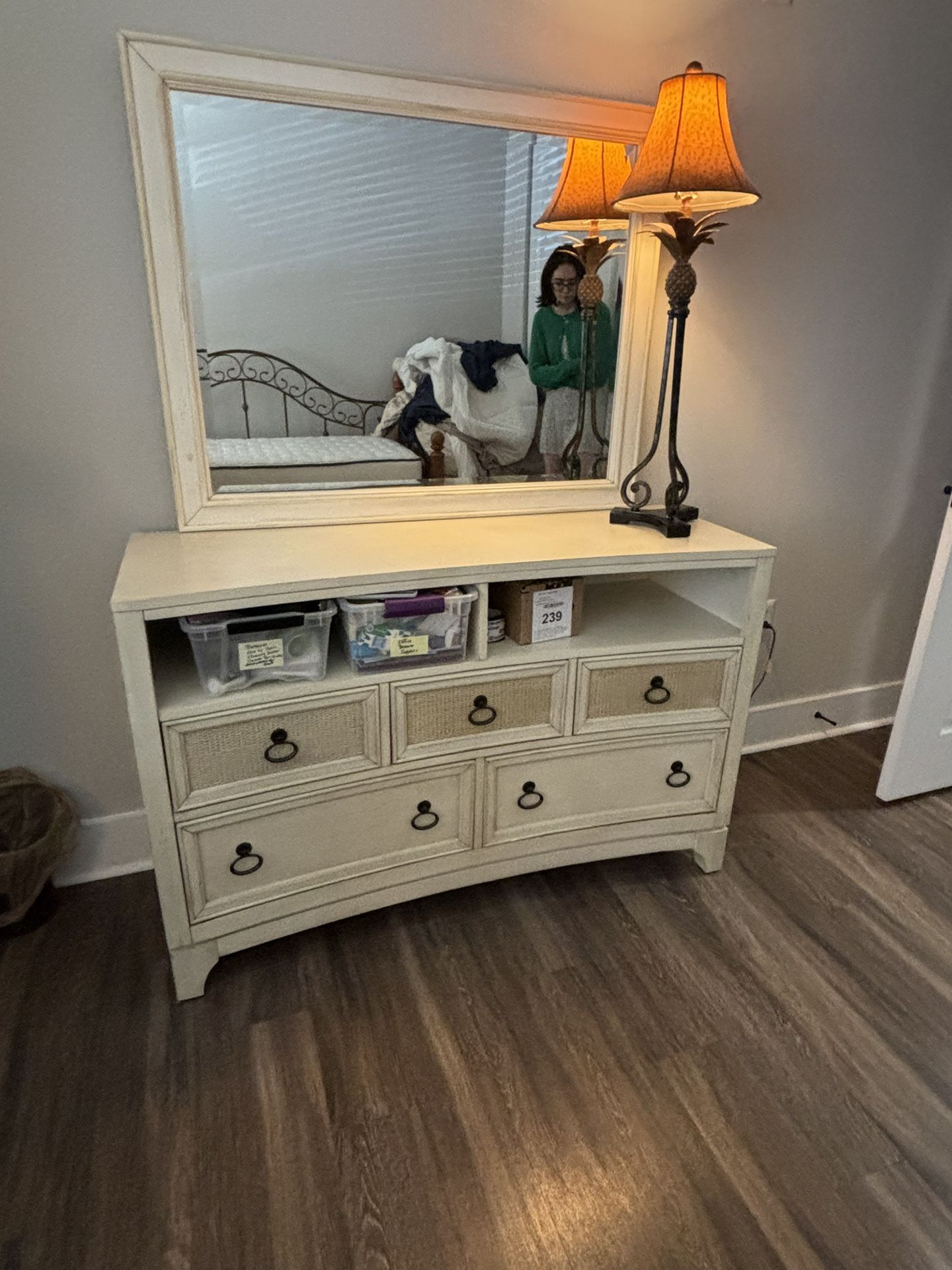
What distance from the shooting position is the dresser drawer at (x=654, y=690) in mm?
1604

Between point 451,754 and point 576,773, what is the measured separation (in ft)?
1.04

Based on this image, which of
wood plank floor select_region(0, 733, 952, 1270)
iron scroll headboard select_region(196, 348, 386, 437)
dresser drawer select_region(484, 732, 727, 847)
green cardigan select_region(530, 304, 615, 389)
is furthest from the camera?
green cardigan select_region(530, 304, 615, 389)

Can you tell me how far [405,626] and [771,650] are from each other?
1.41m

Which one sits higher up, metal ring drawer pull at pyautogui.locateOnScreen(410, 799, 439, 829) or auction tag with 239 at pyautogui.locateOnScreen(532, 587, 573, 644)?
auction tag with 239 at pyautogui.locateOnScreen(532, 587, 573, 644)

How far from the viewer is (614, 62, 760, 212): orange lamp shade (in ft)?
4.60

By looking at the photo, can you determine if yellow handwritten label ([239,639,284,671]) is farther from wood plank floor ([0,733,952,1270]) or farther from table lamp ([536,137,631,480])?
table lamp ([536,137,631,480])

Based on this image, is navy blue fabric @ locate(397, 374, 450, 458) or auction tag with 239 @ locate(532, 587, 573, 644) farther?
navy blue fabric @ locate(397, 374, 450, 458)

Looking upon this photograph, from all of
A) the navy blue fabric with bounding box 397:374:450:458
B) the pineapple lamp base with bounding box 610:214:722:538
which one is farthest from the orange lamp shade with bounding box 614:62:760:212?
the navy blue fabric with bounding box 397:374:450:458

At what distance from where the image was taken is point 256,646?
52.3 inches

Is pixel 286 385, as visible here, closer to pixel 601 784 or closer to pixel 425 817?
pixel 425 817

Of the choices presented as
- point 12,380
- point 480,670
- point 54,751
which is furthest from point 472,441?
point 54,751

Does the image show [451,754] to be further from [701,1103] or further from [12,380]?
[12,380]

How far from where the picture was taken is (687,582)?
1.88 metres

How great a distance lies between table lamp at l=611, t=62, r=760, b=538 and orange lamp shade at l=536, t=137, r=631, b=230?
0.09 metres
